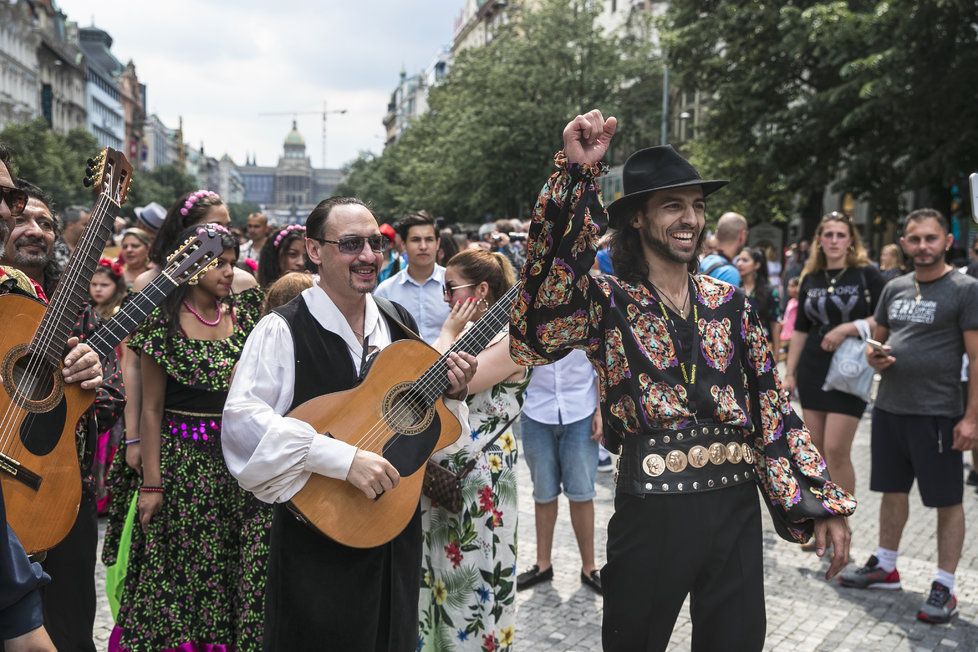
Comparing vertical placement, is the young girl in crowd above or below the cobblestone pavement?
above

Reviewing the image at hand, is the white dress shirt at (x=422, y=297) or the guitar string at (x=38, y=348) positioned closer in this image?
the guitar string at (x=38, y=348)

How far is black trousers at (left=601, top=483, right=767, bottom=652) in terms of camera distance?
120 inches

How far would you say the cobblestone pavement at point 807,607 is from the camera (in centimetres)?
496

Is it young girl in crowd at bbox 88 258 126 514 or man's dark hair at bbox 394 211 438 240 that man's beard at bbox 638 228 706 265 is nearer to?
man's dark hair at bbox 394 211 438 240

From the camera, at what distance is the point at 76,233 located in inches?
351

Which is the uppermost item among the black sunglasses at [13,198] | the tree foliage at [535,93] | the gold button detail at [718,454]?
the tree foliage at [535,93]

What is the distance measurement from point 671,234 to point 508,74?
3756 centimetres

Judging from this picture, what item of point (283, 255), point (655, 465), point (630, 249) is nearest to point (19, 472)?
point (655, 465)

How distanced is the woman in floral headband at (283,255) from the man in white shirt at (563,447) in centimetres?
159

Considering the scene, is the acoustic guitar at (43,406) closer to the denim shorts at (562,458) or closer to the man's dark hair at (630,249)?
the man's dark hair at (630,249)

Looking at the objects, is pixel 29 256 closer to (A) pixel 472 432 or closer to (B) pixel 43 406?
(B) pixel 43 406

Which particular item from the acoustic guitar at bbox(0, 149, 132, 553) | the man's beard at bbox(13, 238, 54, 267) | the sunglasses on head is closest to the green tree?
the man's beard at bbox(13, 238, 54, 267)

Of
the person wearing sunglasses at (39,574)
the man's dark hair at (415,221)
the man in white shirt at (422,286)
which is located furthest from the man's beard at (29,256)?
the man's dark hair at (415,221)

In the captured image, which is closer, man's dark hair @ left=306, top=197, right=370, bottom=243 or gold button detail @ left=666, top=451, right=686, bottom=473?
gold button detail @ left=666, top=451, right=686, bottom=473
